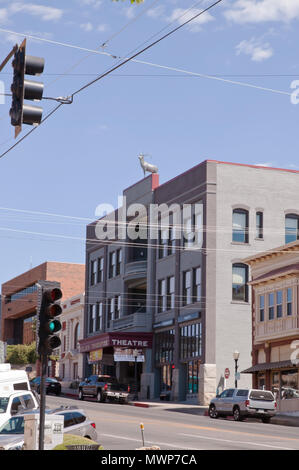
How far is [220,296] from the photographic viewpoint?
53906mm

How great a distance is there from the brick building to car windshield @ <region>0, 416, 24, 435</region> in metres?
68.2

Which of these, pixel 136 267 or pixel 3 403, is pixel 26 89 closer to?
pixel 3 403

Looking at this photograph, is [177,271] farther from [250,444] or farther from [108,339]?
[250,444]

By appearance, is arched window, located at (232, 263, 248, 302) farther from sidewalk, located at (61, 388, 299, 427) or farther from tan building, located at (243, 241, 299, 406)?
sidewalk, located at (61, 388, 299, 427)

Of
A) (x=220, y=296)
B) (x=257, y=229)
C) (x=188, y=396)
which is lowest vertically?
(x=188, y=396)

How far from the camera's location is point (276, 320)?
4738 cm

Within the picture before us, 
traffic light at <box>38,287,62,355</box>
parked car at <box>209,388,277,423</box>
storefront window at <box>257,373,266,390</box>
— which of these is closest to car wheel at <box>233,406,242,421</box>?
parked car at <box>209,388,277,423</box>

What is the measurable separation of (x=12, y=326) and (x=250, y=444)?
85.2 meters

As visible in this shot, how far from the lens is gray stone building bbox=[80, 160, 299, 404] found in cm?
5378

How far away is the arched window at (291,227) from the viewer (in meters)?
56.3

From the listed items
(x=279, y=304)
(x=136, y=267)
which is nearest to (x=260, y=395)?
(x=279, y=304)

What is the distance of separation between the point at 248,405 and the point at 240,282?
17.3 m
